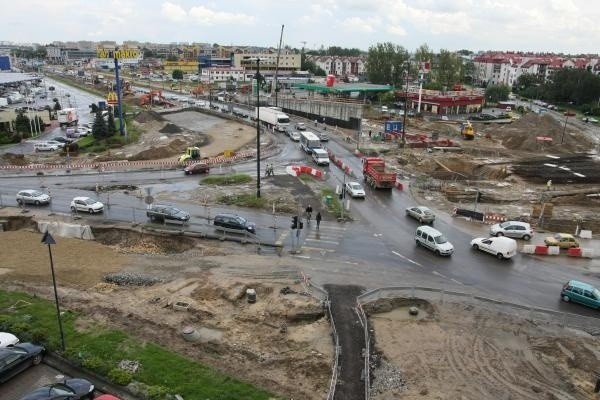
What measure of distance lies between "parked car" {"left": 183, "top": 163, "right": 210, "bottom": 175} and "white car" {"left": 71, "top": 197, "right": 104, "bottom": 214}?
15.4m

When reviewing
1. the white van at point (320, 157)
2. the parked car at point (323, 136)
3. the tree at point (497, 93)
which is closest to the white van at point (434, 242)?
the white van at point (320, 157)

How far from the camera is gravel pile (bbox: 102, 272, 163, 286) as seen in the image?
2859 centimetres

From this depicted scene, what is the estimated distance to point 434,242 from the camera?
33281mm

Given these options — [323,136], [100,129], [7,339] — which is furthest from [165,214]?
[323,136]

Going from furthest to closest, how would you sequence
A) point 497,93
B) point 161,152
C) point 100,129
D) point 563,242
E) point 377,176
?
point 497,93 < point 100,129 < point 161,152 < point 377,176 < point 563,242

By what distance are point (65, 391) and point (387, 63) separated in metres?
146

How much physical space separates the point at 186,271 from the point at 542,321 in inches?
809

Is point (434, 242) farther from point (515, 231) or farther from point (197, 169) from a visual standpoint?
point (197, 169)

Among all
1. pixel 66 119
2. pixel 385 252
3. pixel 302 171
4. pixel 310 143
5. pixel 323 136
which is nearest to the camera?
pixel 385 252

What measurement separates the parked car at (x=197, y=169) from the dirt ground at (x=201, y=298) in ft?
63.7

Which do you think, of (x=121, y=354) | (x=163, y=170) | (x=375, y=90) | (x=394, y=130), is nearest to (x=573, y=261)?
(x=121, y=354)

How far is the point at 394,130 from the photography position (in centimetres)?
8344

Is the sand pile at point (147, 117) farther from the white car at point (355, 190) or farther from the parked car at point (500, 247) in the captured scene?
the parked car at point (500, 247)

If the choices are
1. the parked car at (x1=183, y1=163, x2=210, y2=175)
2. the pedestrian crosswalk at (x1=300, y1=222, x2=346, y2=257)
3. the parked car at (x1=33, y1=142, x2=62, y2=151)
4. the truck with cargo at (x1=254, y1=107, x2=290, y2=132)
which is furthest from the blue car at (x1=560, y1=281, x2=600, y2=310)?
the parked car at (x1=33, y1=142, x2=62, y2=151)
